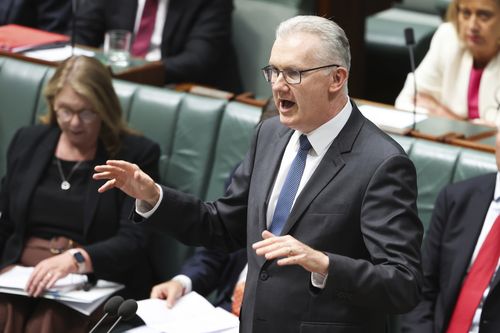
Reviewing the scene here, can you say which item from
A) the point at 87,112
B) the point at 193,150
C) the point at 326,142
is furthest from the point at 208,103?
the point at 326,142

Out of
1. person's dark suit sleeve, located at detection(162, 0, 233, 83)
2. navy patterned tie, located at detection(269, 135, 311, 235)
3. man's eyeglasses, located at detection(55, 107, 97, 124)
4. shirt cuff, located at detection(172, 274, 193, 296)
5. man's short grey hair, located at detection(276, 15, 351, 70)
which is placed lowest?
shirt cuff, located at detection(172, 274, 193, 296)

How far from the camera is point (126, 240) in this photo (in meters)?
3.19

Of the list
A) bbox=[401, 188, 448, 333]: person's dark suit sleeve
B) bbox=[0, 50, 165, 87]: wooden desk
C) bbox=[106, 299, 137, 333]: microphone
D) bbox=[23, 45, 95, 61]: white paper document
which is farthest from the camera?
bbox=[23, 45, 95, 61]: white paper document

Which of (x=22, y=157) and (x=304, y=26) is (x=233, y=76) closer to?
(x=22, y=157)

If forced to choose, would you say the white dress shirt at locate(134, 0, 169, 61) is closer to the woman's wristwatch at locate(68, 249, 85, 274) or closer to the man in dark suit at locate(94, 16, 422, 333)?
the woman's wristwatch at locate(68, 249, 85, 274)

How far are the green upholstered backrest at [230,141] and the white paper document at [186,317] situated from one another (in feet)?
2.07

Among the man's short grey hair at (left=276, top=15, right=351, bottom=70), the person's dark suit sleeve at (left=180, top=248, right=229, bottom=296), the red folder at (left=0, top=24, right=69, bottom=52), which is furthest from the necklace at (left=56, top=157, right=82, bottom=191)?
the man's short grey hair at (left=276, top=15, right=351, bottom=70)

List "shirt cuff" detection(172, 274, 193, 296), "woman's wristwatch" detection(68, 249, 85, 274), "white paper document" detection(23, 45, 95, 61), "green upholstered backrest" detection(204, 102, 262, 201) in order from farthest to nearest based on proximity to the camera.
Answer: "white paper document" detection(23, 45, 95, 61) → "green upholstered backrest" detection(204, 102, 262, 201) → "woman's wristwatch" detection(68, 249, 85, 274) → "shirt cuff" detection(172, 274, 193, 296)

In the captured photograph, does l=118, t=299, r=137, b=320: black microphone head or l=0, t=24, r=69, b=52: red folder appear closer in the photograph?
l=118, t=299, r=137, b=320: black microphone head

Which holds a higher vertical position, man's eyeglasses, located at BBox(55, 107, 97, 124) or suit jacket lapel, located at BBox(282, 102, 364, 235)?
suit jacket lapel, located at BBox(282, 102, 364, 235)

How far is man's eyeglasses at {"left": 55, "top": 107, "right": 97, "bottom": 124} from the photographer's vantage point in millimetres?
3221

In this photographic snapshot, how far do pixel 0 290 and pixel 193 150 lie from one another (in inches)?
32.1

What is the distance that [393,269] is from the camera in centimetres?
192

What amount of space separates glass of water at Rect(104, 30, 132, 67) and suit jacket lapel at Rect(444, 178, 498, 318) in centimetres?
172
